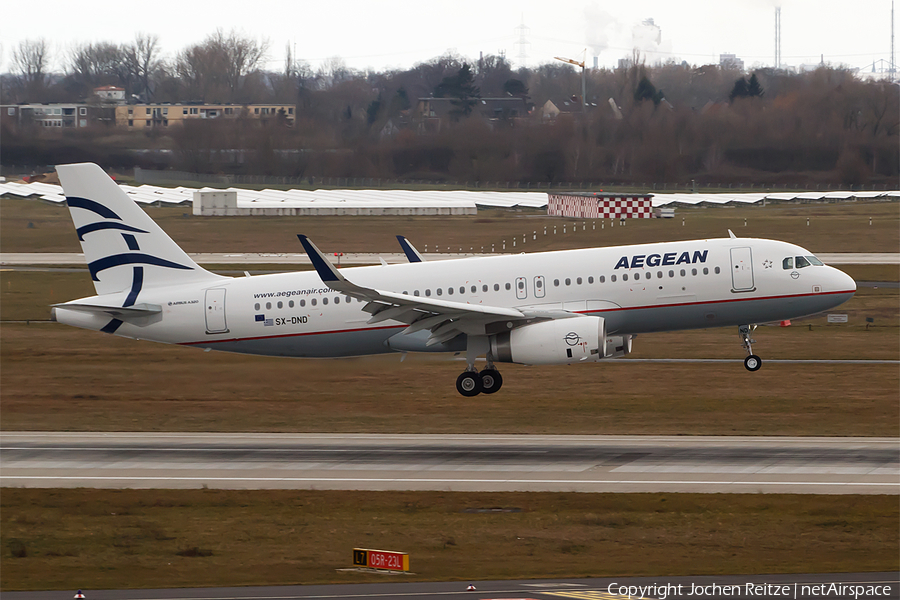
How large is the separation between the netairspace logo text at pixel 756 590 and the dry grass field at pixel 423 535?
1552mm

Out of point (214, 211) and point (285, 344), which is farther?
point (214, 211)

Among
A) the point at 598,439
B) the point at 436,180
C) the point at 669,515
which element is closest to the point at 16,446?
the point at 598,439

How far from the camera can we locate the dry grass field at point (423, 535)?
98.4 feet

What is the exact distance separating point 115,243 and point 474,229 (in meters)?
64.5

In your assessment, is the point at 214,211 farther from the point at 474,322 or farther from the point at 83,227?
the point at 474,322

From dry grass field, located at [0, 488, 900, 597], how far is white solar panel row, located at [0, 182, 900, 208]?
272 ft

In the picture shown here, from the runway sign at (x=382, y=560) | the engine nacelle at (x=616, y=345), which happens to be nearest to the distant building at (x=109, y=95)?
the engine nacelle at (x=616, y=345)

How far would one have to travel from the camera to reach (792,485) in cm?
3738

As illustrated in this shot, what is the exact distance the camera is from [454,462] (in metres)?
41.3

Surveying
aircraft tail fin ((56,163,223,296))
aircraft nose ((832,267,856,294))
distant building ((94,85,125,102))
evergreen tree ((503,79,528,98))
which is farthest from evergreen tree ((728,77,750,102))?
aircraft tail fin ((56,163,223,296))

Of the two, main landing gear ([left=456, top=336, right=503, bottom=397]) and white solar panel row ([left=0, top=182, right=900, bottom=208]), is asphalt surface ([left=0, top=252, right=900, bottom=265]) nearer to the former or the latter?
white solar panel row ([left=0, top=182, right=900, bottom=208])

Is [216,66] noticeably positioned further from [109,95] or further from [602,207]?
[602,207]

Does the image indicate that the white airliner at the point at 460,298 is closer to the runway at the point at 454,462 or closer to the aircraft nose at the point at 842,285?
the aircraft nose at the point at 842,285

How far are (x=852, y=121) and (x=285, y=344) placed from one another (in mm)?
100485
